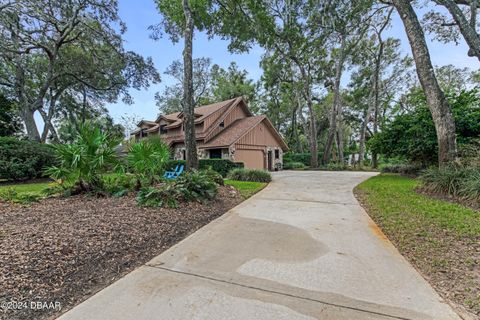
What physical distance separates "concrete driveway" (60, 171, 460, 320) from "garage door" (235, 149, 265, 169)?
1324 cm

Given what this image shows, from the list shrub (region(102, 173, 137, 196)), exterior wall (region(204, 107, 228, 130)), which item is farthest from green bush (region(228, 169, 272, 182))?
exterior wall (region(204, 107, 228, 130))

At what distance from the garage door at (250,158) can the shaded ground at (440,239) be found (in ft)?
38.8

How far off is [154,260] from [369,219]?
4.36 m

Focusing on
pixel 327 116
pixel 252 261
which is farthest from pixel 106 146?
pixel 327 116

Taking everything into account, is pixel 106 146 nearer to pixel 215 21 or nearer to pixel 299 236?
pixel 299 236

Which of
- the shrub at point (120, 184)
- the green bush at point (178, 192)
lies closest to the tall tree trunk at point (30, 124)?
the shrub at point (120, 184)

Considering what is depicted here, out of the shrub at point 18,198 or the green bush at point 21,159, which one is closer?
the shrub at point 18,198

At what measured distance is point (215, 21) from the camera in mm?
11664

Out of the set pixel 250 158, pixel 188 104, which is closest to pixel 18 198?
pixel 188 104

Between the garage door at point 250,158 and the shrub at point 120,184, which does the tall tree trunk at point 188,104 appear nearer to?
the shrub at point 120,184

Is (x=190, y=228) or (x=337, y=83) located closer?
(x=190, y=228)

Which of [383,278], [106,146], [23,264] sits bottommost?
[383,278]

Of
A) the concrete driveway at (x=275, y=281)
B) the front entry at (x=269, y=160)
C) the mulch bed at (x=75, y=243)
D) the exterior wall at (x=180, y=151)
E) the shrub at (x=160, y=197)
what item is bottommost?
the concrete driveway at (x=275, y=281)

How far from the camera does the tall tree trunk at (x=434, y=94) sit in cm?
722
